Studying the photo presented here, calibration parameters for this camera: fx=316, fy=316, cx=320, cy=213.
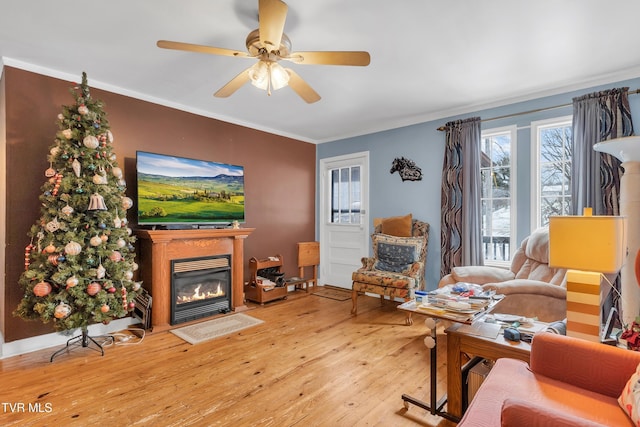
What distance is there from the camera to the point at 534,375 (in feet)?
4.71

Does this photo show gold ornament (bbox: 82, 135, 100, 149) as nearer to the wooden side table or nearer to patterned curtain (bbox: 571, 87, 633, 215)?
the wooden side table

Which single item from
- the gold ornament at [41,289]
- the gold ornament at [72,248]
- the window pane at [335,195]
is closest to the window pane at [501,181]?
the window pane at [335,195]

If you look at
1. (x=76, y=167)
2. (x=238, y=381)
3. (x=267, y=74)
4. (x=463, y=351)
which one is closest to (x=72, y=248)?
(x=76, y=167)

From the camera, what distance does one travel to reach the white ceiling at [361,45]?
6.66 feet

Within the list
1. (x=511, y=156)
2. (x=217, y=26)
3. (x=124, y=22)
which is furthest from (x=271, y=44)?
(x=511, y=156)

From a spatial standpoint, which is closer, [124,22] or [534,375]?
[534,375]

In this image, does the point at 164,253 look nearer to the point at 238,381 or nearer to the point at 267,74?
the point at 238,381

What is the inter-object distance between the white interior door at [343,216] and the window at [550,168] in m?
2.17

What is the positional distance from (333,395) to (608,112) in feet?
11.1

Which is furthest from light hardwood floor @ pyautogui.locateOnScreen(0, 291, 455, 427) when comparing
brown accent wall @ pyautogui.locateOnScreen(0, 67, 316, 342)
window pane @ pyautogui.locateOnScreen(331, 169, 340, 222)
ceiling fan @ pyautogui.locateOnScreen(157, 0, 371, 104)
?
window pane @ pyautogui.locateOnScreen(331, 169, 340, 222)

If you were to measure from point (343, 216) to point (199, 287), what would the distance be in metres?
2.52

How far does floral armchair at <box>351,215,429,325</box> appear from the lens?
142 inches

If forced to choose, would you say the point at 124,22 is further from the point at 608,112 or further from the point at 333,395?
the point at 608,112

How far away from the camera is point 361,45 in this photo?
2.45 meters
